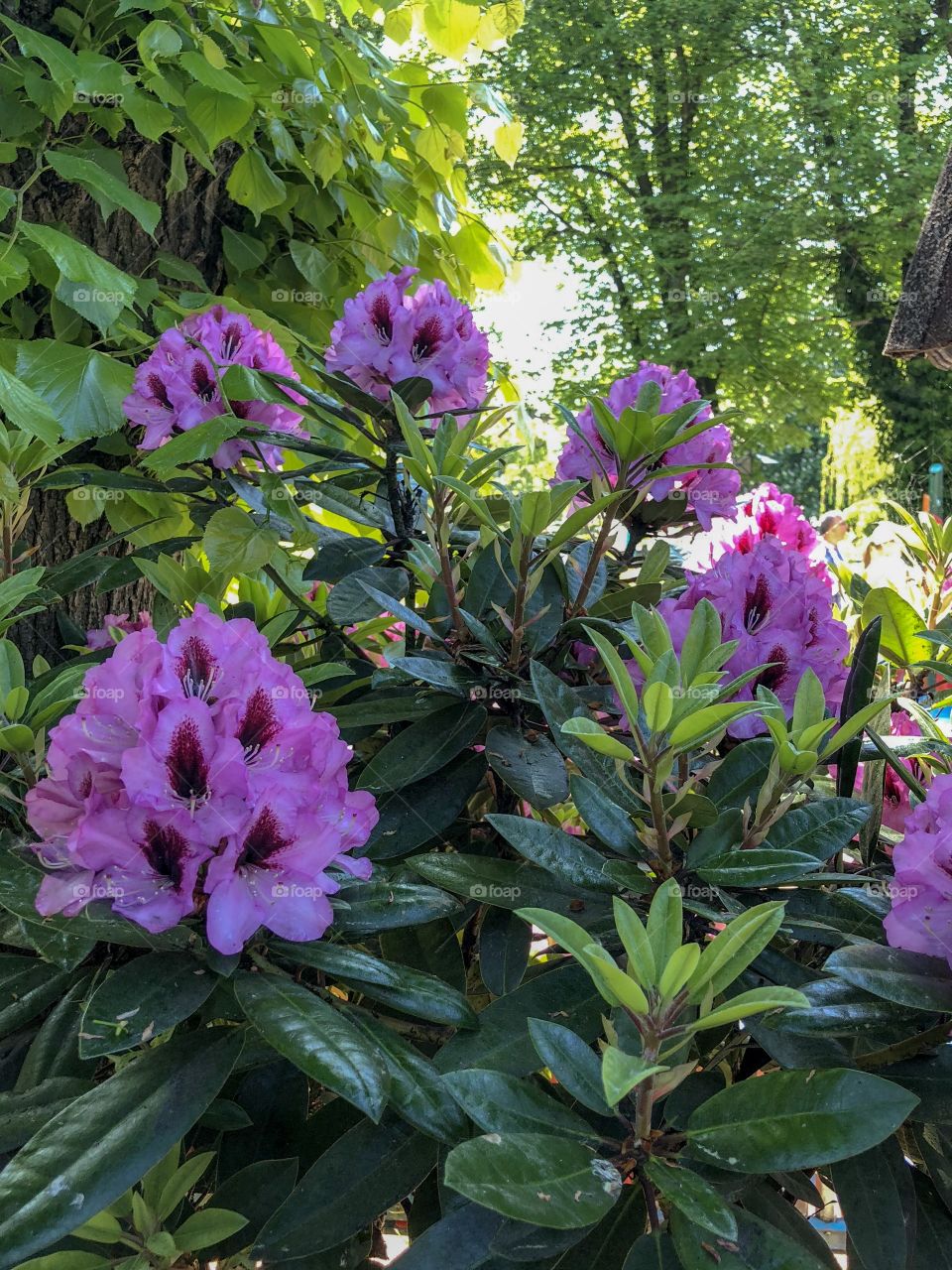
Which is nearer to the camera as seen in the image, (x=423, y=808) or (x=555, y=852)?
(x=555, y=852)

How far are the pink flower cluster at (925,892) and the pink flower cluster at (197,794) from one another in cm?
28

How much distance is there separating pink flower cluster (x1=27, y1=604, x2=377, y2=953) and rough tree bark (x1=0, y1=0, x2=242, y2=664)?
1177 millimetres

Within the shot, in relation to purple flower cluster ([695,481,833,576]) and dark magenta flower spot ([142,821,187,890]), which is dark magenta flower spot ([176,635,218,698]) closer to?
dark magenta flower spot ([142,821,187,890])

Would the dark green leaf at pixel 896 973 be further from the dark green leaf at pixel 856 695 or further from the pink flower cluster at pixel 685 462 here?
the pink flower cluster at pixel 685 462

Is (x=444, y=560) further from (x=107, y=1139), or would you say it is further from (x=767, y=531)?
(x=107, y=1139)

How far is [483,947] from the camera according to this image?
0.70 m

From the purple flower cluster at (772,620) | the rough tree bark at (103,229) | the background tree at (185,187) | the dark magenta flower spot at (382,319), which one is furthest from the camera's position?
the rough tree bark at (103,229)

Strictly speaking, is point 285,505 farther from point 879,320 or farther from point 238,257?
point 879,320

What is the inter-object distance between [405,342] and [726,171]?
11.4m

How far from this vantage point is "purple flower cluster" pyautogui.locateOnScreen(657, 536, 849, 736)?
733 mm

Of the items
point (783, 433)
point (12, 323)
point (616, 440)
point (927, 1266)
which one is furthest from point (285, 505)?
point (783, 433)

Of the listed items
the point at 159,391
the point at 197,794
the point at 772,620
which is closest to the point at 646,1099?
the point at 197,794

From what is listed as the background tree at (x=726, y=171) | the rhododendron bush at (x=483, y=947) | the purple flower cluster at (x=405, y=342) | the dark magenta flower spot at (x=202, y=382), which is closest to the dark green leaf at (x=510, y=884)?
the rhododendron bush at (x=483, y=947)

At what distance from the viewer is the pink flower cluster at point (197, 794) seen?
534 mm
